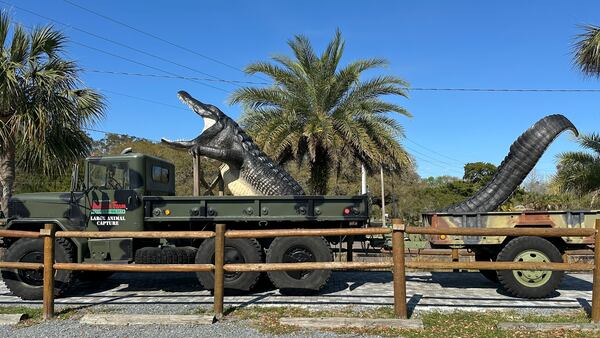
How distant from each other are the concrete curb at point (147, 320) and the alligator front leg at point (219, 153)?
4192 mm

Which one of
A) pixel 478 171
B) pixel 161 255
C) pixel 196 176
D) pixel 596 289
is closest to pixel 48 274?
pixel 161 255

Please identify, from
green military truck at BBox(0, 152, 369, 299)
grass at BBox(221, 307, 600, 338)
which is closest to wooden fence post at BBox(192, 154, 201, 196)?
green military truck at BBox(0, 152, 369, 299)

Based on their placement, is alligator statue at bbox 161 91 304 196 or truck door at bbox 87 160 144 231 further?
alligator statue at bbox 161 91 304 196

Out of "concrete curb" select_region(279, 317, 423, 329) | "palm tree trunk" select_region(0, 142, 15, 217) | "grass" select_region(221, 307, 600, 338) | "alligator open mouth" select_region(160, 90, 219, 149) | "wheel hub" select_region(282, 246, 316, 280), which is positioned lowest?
"grass" select_region(221, 307, 600, 338)

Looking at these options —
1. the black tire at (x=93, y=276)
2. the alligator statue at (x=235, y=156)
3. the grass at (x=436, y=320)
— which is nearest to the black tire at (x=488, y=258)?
the grass at (x=436, y=320)

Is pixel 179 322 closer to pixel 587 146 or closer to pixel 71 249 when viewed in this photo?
pixel 71 249

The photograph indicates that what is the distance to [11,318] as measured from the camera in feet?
20.5

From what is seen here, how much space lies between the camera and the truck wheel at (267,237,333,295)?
7.88 meters

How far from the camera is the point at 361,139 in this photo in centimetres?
1341

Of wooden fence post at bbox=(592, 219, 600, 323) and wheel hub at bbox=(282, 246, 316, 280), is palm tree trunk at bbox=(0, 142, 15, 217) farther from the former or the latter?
wooden fence post at bbox=(592, 219, 600, 323)

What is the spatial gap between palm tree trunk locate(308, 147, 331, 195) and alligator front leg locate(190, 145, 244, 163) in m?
4.47

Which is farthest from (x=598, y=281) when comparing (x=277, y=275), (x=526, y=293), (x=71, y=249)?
(x=71, y=249)

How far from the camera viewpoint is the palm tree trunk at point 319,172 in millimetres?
14406

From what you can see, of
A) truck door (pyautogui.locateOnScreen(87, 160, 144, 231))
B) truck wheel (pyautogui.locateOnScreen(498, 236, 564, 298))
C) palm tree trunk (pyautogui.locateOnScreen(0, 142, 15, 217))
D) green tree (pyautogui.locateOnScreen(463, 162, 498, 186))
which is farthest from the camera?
green tree (pyautogui.locateOnScreen(463, 162, 498, 186))
